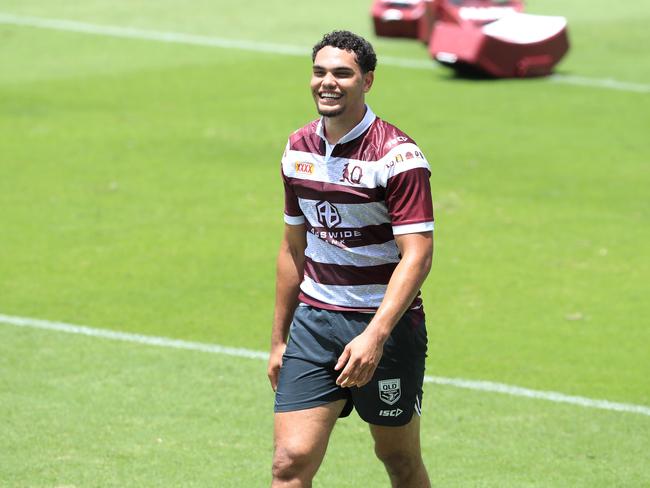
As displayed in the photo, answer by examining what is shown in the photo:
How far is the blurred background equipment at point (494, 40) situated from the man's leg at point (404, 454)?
13.7 metres

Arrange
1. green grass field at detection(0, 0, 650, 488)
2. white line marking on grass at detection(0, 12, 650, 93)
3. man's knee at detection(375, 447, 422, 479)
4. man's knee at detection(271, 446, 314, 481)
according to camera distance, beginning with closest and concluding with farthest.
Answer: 1. man's knee at detection(271, 446, 314, 481)
2. man's knee at detection(375, 447, 422, 479)
3. green grass field at detection(0, 0, 650, 488)
4. white line marking on grass at detection(0, 12, 650, 93)

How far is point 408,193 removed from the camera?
235 inches

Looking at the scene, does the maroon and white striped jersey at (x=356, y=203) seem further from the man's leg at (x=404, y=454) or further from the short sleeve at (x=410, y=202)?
the man's leg at (x=404, y=454)

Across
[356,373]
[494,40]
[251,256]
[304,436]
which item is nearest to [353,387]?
[304,436]

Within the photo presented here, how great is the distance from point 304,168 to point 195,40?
1730 centimetres

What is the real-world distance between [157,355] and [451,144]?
742cm

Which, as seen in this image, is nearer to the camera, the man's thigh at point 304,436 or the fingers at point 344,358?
the fingers at point 344,358

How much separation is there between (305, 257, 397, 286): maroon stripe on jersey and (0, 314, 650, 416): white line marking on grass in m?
3.23

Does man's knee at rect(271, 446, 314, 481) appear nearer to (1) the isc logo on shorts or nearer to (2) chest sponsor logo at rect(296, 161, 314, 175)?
(1) the isc logo on shorts

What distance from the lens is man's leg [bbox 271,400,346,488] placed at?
605cm

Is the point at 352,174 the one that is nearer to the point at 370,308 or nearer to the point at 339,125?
the point at 339,125

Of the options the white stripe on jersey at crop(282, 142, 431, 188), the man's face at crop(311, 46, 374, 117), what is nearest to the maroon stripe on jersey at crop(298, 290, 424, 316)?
the white stripe on jersey at crop(282, 142, 431, 188)

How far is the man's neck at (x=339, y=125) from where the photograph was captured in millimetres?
6164

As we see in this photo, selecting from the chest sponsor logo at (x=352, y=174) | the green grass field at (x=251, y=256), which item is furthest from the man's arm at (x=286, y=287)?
the green grass field at (x=251, y=256)
